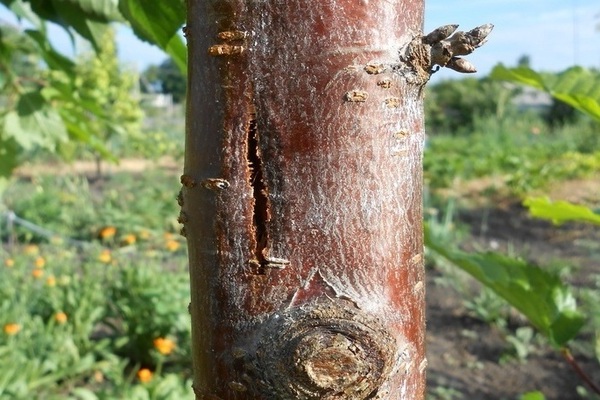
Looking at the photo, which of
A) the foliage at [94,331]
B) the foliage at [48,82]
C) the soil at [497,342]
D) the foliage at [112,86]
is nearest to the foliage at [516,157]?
the soil at [497,342]

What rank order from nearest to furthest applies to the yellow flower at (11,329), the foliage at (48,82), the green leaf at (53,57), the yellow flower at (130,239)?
the foliage at (48,82)
the green leaf at (53,57)
the yellow flower at (11,329)
the yellow flower at (130,239)

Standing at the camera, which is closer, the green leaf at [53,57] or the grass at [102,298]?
the green leaf at [53,57]

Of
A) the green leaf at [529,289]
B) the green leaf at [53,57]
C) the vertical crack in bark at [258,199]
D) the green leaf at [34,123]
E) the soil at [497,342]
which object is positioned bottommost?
the soil at [497,342]

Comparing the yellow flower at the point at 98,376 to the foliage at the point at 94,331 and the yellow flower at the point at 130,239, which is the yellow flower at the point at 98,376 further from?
the yellow flower at the point at 130,239

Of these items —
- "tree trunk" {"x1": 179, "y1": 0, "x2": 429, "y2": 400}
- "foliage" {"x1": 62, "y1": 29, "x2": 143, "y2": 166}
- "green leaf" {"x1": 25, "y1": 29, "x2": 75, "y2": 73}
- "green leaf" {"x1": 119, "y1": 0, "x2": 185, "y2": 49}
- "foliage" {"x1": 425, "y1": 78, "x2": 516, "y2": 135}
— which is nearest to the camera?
"tree trunk" {"x1": 179, "y1": 0, "x2": 429, "y2": 400}

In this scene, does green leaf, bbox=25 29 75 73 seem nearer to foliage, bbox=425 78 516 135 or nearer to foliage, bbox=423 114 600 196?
foliage, bbox=423 114 600 196

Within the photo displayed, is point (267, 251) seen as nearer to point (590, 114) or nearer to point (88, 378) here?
point (590, 114)

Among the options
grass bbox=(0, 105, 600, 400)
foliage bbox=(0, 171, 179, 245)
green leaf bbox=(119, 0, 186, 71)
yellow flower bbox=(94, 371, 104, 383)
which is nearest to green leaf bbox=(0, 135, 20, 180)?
green leaf bbox=(119, 0, 186, 71)

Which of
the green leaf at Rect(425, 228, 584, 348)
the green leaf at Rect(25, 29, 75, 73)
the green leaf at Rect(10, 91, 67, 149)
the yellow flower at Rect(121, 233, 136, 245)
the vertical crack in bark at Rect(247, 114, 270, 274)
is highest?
the green leaf at Rect(25, 29, 75, 73)
